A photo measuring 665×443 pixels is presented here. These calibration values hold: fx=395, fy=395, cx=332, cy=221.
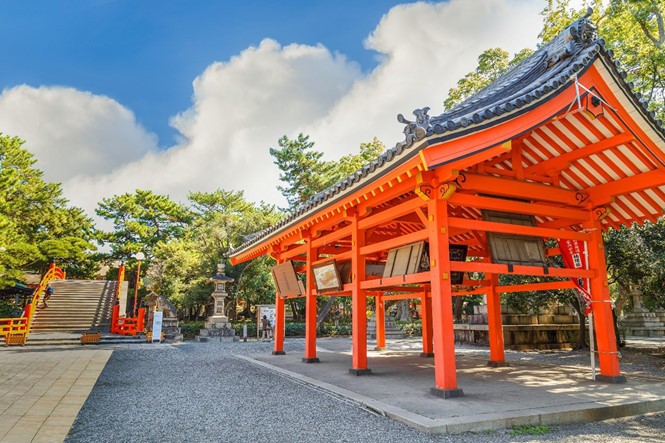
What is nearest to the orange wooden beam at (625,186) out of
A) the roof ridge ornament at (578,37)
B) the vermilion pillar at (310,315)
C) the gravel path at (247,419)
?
the roof ridge ornament at (578,37)

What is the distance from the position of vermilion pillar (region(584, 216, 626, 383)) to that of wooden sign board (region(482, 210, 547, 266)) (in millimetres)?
1195

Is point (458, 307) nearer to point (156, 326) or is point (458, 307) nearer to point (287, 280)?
point (287, 280)

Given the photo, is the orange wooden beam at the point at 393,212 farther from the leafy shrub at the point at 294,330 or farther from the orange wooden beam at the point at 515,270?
the leafy shrub at the point at 294,330

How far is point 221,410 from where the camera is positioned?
18.1 feet

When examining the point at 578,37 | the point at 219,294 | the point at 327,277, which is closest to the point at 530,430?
the point at 327,277

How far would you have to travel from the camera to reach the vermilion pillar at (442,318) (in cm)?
568

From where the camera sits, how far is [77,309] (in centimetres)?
2289

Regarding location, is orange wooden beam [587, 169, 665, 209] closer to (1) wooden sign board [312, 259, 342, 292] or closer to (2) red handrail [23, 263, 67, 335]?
(1) wooden sign board [312, 259, 342, 292]

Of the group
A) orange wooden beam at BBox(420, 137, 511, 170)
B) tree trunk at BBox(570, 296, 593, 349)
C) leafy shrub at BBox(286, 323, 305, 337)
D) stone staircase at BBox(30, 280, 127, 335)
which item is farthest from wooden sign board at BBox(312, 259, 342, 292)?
stone staircase at BBox(30, 280, 127, 335)

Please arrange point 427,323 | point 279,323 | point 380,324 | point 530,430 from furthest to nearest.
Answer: point 380,324, point 279,323, point 427,323, point 530,430

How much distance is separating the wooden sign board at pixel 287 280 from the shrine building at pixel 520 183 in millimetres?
2349

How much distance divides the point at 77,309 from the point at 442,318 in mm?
24029

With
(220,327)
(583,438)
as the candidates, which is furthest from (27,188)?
(583,438)

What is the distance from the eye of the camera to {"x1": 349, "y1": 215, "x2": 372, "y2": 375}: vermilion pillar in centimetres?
801
